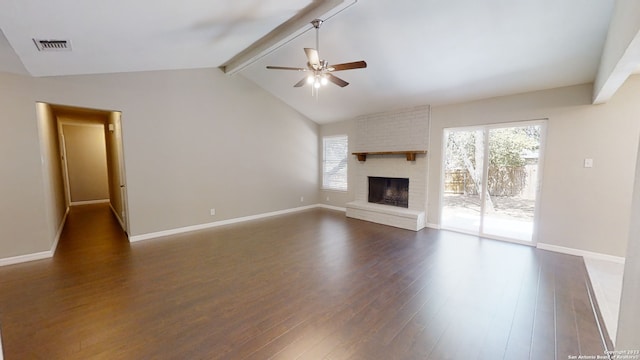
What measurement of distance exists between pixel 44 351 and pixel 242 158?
423cm

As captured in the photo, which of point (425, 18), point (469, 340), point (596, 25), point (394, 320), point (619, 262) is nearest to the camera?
point (469, 340)

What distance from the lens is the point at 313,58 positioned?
9.41ft

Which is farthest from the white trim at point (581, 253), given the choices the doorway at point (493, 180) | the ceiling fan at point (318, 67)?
the ceiling fan at point (318, 67)

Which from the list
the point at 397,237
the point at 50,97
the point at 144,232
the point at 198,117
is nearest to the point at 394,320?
the point at 397,237

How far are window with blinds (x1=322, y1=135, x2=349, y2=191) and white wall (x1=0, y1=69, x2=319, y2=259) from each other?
23.3 inches

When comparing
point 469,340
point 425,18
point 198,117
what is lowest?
point 469,340

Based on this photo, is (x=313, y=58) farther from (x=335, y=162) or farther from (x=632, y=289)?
(x=335, y=162)

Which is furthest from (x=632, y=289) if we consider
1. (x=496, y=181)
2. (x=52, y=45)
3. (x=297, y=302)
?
(x=52, y=45)

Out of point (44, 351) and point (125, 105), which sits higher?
point (125, 105)

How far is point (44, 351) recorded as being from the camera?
6.22 ft

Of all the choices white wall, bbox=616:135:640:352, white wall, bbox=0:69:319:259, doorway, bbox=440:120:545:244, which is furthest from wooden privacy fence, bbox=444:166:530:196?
white wall, bbox=0:69:319:259

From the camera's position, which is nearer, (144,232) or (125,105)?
(125,105)

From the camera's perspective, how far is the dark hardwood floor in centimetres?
195

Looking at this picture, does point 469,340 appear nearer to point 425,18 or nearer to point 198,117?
point 425,18
